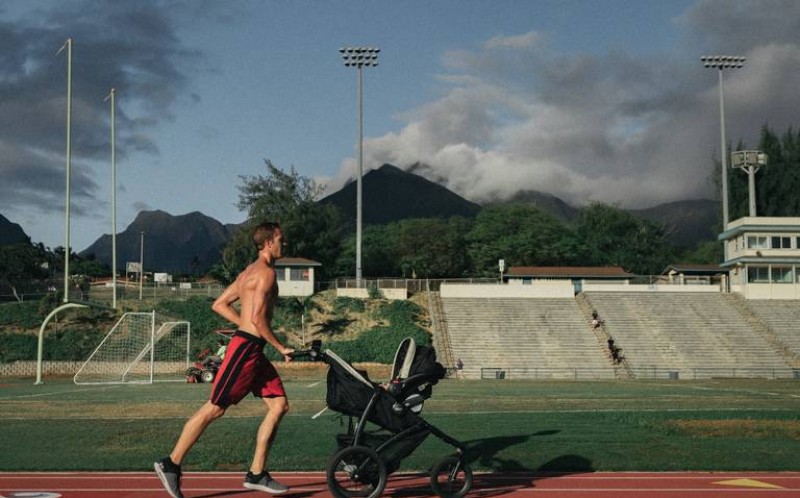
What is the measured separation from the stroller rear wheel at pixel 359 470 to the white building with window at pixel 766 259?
192 feet

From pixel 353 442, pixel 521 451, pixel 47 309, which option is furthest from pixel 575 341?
pixel 353 442

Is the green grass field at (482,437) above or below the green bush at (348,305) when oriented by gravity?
below

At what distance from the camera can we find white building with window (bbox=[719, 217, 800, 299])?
60844mm

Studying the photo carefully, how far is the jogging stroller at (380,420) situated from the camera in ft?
24.1

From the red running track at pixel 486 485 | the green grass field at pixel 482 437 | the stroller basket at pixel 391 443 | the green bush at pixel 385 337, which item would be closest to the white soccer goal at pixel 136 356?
Answer: the green bush at pixel 385 337

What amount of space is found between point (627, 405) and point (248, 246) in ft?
224

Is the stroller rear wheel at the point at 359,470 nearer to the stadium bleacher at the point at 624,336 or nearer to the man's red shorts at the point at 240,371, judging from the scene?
the man's red shorts at the point at 240,371

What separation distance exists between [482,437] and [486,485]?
3.39 m

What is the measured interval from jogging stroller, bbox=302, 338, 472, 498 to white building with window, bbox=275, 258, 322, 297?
53.3 meters

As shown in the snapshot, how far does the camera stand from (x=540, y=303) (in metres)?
58.5

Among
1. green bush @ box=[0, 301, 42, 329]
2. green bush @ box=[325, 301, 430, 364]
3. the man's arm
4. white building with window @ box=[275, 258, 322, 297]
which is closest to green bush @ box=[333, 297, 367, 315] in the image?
green bush @ box=[325, 301, 430, 364]

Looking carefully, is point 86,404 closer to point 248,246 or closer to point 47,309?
point 47,309

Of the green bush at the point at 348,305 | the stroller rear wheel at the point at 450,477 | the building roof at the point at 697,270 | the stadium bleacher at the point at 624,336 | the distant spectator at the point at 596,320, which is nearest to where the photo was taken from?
the stroller rear wheel at the point at 450,477

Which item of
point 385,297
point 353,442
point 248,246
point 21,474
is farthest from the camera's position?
point 248,246
